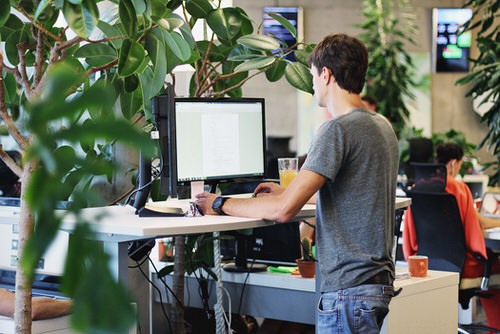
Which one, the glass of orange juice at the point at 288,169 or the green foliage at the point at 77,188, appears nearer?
the green foliage at the point at 77,188

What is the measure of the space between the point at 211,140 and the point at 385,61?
733 centimetres

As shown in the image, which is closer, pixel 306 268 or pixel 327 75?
pixel 327 75

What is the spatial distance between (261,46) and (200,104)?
38 cm

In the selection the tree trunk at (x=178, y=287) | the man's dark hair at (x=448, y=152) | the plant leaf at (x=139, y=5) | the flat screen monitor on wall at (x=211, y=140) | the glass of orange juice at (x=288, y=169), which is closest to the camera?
the plant leaf at (x=139, y=5)

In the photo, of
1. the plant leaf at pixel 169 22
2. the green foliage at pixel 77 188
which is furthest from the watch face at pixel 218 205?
the green foliage at pixel 77 188

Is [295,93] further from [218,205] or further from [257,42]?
[218,205]

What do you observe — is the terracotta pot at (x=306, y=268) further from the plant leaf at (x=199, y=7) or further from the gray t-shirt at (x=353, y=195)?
the plant leaf at (x=199, y=7)

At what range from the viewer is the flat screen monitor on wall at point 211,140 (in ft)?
6.49

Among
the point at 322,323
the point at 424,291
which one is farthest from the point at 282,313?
the point at 322,323

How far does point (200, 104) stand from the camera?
2133mm

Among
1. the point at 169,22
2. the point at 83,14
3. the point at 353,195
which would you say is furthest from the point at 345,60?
the point at 83,14

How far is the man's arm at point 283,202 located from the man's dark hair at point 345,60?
33 cm

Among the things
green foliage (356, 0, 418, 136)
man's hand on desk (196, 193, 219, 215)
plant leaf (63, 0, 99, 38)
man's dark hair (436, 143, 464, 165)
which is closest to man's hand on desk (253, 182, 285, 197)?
man's hand on desk (196, 193, 219, 215)

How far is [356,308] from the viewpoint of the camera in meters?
1.67
